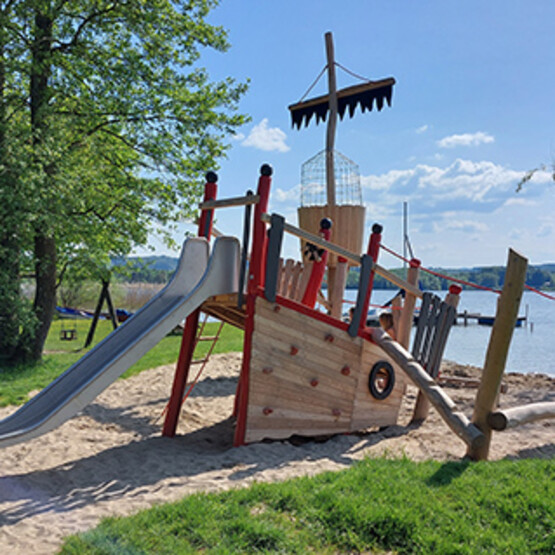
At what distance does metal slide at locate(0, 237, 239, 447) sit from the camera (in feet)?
15.7

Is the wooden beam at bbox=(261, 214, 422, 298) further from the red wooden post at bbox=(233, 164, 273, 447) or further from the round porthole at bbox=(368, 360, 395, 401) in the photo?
the round porthole at bbox=(368, 360, 395, 401)

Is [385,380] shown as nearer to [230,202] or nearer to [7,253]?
[230,202]

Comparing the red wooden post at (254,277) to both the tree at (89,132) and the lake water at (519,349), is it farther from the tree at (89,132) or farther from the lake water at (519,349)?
the lake water at (519,349)

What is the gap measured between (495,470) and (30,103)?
1183cm

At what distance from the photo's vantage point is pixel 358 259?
6375 mm

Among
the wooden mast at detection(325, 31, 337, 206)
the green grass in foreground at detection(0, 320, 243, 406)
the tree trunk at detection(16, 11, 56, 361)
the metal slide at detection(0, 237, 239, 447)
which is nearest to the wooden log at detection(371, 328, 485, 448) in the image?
the metal slide at detection(0, 237, 239, 447)

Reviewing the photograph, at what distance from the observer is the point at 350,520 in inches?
145

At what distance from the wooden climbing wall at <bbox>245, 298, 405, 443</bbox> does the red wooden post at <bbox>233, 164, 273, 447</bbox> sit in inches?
2.1

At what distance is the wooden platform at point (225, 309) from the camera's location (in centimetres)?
609

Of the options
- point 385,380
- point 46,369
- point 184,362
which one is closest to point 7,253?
point 46,369

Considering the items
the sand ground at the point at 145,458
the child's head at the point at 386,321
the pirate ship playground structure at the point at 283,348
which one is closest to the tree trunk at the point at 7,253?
the sand ground at the point at 145,458

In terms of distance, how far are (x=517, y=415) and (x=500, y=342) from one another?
2.54 feet

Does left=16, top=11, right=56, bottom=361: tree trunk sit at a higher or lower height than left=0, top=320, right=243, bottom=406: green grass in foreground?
higher

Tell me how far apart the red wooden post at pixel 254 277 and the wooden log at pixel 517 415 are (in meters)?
2.42
